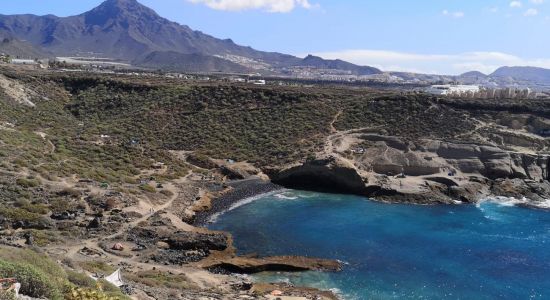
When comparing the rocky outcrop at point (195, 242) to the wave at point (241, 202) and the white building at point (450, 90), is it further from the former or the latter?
the white building at point (450, 90)

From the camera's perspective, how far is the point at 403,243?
1672 inches

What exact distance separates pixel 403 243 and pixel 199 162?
2897cm

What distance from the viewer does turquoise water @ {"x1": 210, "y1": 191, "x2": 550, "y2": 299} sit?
34.3m

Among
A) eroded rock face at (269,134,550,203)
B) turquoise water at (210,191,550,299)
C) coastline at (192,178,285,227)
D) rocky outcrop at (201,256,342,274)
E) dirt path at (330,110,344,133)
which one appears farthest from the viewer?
dirt path at (330,110,344,133)

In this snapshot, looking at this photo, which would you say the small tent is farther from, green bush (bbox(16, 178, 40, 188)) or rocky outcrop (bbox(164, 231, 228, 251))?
green bush (bbox(16, 178, 40, 188))

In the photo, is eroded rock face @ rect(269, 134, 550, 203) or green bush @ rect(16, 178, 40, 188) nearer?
green bush @ rect(16, 178, 40, 188)

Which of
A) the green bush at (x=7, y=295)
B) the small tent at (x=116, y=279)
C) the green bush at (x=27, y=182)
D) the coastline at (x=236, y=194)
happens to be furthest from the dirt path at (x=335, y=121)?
the green bush at (x=7, y=295)

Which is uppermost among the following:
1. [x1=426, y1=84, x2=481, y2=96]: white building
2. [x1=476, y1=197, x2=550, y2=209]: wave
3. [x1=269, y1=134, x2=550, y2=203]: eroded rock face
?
[x1=426, y1=84, x2=481, y2=96]: white building

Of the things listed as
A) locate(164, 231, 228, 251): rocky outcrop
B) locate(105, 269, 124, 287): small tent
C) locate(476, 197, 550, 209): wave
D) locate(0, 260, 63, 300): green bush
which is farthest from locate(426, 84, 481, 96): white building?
locate(0, 260, 63, 300): green bush

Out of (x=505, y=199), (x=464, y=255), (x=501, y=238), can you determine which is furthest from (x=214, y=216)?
(x=505, y=199)

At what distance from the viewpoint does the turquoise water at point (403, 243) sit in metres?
34.3

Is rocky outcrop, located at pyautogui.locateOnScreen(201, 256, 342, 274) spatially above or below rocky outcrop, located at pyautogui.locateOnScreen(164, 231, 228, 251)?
below

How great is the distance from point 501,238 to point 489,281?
33.6 ft

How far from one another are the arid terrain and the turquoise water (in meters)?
2.27
